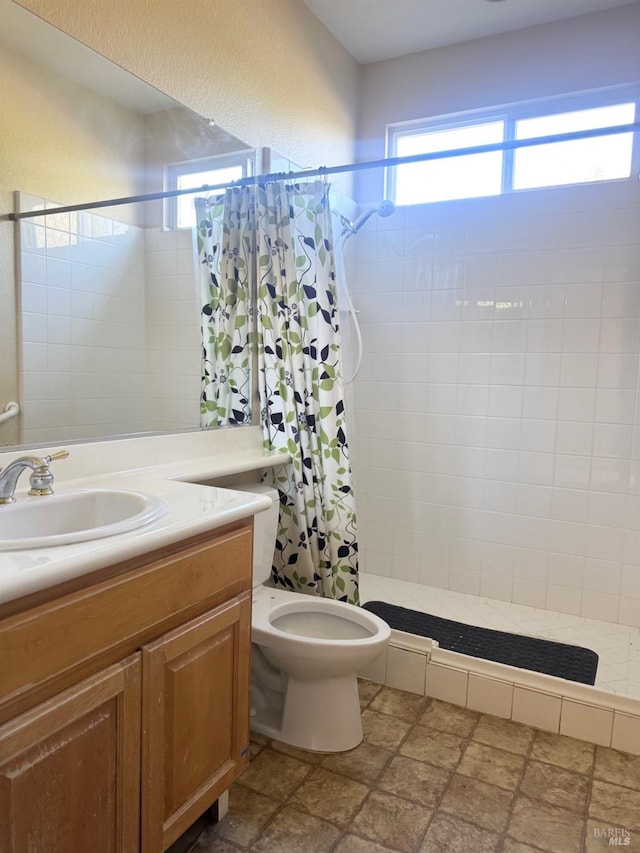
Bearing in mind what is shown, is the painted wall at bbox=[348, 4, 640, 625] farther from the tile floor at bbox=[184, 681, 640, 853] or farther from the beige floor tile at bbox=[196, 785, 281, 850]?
the beige floor tile at bbox=[196, 785, 281, 850]

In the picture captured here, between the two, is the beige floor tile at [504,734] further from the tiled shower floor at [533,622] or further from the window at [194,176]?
the window at [194,176]

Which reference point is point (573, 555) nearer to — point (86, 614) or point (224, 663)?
point (224, 663)

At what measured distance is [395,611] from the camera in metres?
2.63

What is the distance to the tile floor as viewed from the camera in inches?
60.1

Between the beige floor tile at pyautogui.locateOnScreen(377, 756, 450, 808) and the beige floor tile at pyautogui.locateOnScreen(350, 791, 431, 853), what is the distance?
0.11 feet

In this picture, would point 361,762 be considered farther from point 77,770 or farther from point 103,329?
point 103,329

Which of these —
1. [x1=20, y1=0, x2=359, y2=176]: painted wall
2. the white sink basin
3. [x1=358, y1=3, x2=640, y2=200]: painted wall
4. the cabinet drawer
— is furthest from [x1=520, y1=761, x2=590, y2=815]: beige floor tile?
[x1=358, y1=3, x2=640, y2=200]: painted wall

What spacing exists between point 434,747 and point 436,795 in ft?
0.76

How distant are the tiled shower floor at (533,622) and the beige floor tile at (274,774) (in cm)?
101

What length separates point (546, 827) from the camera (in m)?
1.58

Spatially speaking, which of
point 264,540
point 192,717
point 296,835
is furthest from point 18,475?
point 296,835

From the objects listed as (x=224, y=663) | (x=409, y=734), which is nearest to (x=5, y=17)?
(x=224, y=663)

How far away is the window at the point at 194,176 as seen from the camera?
2.03 m

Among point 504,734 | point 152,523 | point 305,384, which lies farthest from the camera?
point 305,384
